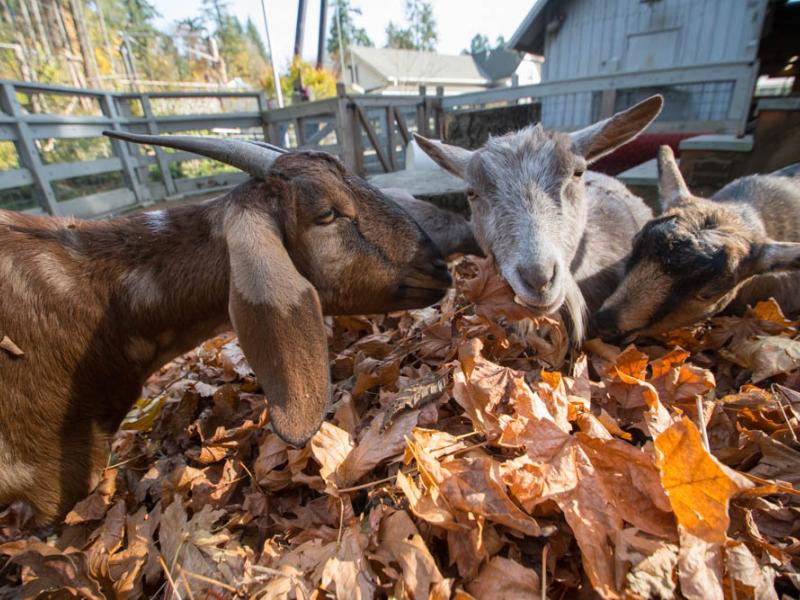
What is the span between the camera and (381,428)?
1728 millimetres

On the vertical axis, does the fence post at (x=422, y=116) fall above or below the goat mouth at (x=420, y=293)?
above

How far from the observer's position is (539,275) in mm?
1854

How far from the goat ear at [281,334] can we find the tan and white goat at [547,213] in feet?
3.16

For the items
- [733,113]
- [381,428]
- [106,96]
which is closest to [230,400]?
[381,428]

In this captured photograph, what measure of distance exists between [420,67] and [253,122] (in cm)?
3779

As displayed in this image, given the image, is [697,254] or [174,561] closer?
[174,561]

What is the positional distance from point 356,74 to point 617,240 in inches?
1854

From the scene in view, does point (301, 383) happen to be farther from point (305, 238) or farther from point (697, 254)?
point (697, 254)

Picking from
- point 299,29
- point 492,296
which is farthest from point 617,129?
point 299,29

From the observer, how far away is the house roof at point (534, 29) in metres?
14.5

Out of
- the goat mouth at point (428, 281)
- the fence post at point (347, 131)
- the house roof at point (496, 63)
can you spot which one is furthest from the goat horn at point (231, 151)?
the house roof at point (496, 63)

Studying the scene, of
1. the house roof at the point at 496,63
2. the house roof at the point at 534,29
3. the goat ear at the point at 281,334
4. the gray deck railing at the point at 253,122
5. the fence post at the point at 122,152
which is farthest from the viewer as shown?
the house roof at the point at 496,63

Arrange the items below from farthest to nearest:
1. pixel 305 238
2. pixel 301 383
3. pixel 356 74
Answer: pixel 356 74 → pixel 305 238 → pixel 301 383

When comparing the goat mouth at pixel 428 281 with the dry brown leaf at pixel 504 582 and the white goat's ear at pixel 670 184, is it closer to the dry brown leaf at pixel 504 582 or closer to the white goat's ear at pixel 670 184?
the dry brown leaf at pixel 504 582
